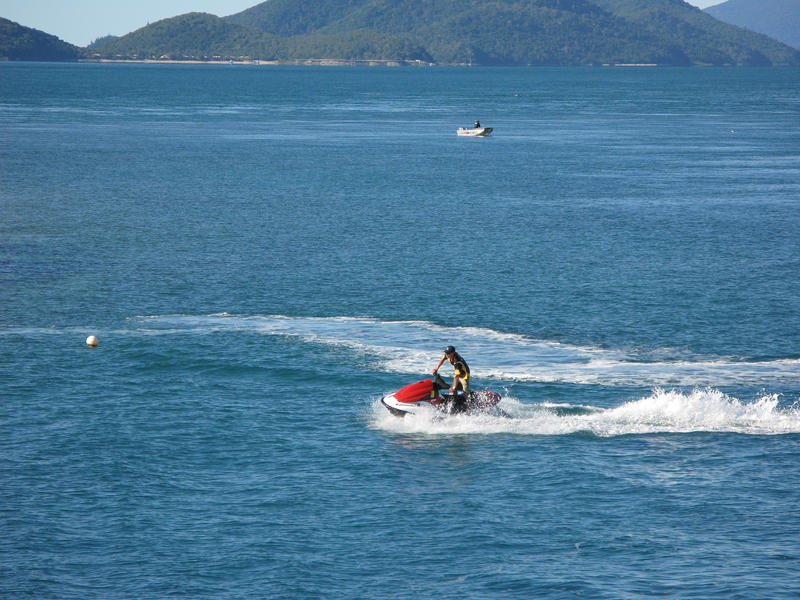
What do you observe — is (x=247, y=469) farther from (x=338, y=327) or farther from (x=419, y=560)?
(x=338, y=327)

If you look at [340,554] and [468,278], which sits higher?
[468,278]

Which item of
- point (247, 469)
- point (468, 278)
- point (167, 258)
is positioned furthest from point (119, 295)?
point (247, 469)

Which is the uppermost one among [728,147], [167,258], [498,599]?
[728,147]

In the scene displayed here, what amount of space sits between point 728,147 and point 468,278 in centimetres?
9159

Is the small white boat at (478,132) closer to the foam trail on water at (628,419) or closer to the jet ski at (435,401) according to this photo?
the foam trail on water at (628,419)

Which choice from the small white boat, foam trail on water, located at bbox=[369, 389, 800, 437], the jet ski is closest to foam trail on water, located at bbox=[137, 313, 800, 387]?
foam trail on water, located at bbox=[369, 389, 800, 437]

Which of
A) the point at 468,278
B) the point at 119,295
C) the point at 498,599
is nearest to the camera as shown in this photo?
the point at 498,599

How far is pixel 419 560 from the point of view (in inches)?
1127

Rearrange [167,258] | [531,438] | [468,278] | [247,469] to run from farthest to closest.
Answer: [167,258], [468,278], [531,438], [247,469]

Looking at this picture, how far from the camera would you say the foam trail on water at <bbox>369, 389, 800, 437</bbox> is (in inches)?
1491

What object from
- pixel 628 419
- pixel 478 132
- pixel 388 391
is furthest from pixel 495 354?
pixel 478 132

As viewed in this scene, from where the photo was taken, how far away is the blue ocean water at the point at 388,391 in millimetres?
28641

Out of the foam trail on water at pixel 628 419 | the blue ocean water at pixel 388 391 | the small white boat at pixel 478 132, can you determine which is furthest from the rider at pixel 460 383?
the small white boat at pixel 478 132

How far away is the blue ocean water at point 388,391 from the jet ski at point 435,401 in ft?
1.68
